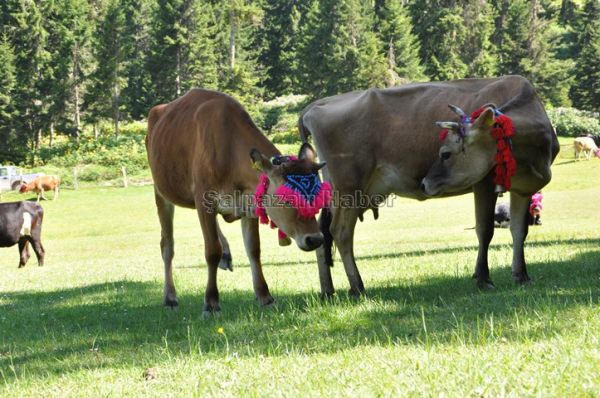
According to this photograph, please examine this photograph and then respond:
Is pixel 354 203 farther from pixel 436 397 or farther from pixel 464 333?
pixel 436 397

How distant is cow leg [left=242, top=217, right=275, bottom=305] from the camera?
7848 mm

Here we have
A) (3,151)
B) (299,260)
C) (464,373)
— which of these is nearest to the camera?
(464,373)

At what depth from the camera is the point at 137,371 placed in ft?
15.7

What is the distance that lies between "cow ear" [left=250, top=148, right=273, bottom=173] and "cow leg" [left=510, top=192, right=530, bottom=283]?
2860 millimetres

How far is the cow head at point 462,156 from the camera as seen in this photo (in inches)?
311

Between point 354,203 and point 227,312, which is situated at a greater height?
point 354,203

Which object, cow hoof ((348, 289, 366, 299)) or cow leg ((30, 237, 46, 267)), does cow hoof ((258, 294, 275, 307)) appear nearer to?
cow hoof ((348, 289, 366, 299))

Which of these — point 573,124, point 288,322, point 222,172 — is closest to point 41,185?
point 222,172

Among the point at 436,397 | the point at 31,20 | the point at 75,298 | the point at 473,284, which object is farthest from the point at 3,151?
the point at 436,397

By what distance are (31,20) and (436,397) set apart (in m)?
65.3

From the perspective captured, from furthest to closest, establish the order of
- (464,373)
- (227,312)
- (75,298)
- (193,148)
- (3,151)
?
(3,151) < (75,298) < (193,148) < (227,312) < (464,373)

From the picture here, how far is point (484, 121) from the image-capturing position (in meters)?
7.80

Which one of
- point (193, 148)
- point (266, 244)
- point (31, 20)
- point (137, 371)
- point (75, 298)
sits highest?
point (31, 20)

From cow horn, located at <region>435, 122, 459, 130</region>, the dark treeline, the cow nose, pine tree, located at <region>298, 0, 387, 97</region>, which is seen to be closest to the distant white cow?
the dark treeline
